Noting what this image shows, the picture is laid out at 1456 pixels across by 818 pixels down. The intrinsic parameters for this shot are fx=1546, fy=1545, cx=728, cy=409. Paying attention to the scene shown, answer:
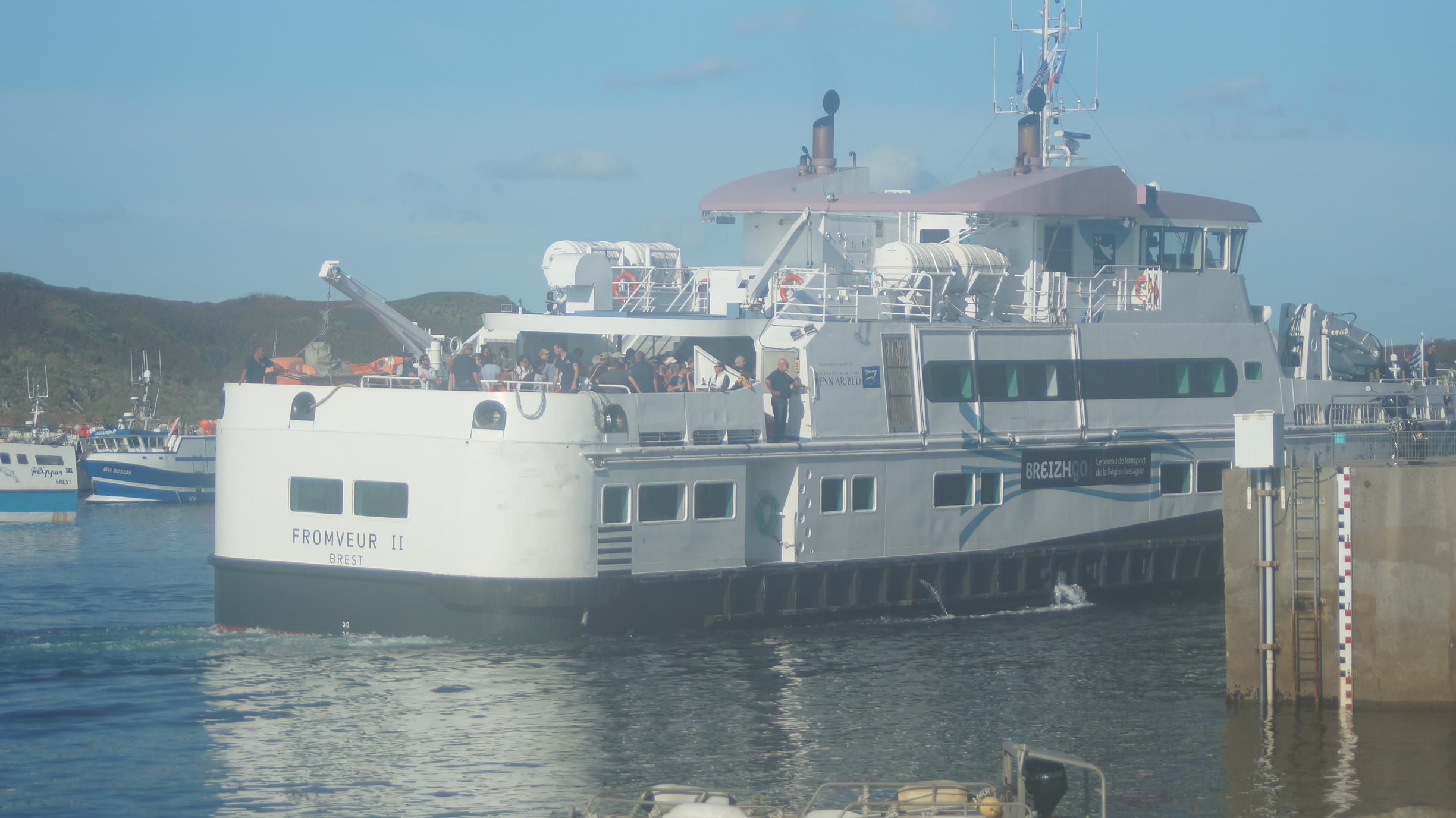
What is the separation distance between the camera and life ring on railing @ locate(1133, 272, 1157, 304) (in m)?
25.4

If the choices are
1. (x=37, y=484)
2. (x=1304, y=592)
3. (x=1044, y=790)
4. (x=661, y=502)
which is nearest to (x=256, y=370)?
(x=661, y=502)

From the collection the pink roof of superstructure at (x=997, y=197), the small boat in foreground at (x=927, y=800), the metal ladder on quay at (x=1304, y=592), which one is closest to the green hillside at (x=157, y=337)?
the pink roof of superstructure at (x=997, y=197)

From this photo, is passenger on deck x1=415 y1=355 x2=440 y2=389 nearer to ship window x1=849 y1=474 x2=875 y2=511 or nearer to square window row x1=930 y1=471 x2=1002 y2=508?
ship window x1=849 y1=474 x2=875 y2=511

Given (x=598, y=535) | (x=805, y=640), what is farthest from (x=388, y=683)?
(x=805, y=640)

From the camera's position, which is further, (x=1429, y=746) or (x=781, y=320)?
(x=781, y=320)

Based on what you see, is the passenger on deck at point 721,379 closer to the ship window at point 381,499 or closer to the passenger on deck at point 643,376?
the passenger on deck at point 643,376

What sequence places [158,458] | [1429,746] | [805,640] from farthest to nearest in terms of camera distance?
[158,458]
[805,640]
[1429,746]

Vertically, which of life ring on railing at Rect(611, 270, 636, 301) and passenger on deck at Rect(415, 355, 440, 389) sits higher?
life ring on railing at Rect(611, 270, 636, 301)

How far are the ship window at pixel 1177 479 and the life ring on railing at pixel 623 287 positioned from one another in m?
8.94

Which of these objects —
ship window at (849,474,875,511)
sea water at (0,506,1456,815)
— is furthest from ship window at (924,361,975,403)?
sea water at (0,506,1456,815)

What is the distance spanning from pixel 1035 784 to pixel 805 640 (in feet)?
29.1

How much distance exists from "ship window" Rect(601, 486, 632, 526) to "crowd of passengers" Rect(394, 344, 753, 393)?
129 centimetres

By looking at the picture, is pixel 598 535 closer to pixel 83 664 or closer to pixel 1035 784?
pixel 83 664

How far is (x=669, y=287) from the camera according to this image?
23609 mm
